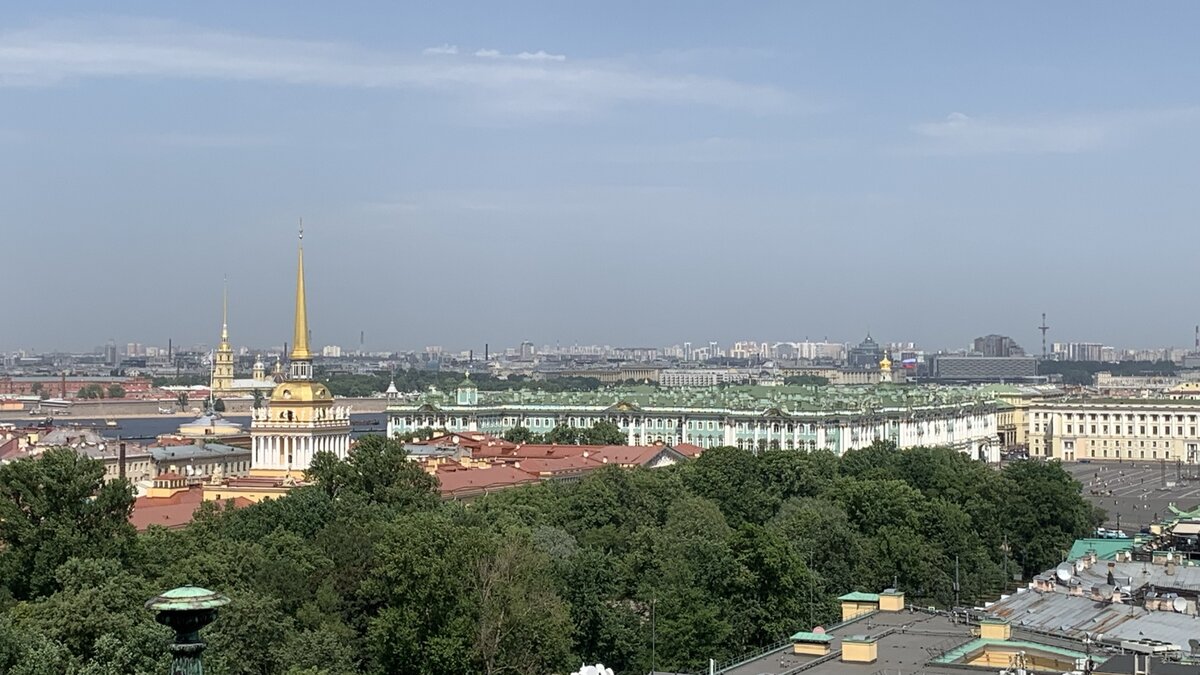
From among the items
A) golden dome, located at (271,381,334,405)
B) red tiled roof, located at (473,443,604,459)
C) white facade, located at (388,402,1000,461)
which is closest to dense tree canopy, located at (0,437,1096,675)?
golden dome, located at (271,381,334,405)

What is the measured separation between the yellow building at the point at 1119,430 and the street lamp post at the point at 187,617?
12784 centimetres

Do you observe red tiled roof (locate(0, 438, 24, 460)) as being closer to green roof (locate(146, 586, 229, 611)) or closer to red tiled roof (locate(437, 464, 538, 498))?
red tiled roof (locate(437, 464, 538, 498))

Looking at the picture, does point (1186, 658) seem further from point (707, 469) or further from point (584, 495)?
point (707, 469)

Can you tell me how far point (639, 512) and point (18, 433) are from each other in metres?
57.7

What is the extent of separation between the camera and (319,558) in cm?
3931

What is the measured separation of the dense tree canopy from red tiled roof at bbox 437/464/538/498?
589 cm

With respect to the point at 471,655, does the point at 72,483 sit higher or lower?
higher

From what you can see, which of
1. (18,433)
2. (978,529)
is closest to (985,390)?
(18,433)

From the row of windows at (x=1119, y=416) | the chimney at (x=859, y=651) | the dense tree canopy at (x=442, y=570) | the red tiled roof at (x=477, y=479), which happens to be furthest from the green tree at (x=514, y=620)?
Result: the row of windows at (x=1119, y=416)

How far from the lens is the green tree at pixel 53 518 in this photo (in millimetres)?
37531

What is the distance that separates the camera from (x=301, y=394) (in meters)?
70.0

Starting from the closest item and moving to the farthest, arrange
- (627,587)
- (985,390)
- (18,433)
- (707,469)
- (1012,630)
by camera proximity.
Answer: (1012,630)
(627,587)
(707,469)
(18,433)
(985,390)

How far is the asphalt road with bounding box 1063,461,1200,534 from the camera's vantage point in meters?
79.6

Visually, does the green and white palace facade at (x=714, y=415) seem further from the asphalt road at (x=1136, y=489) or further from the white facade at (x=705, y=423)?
the asphalt road at (x=1136, y=489)
